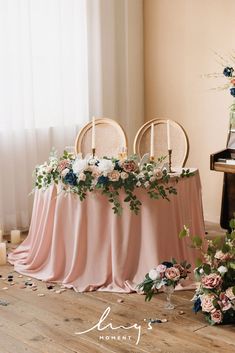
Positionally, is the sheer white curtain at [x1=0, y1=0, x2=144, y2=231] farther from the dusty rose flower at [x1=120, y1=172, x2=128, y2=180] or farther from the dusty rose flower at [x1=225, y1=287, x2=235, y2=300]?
the dusty rose flower at [x1=225, y1=287, x2=235, y2=300]

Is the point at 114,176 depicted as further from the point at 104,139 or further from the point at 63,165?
the point at 104,139

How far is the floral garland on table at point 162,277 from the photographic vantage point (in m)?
3.18

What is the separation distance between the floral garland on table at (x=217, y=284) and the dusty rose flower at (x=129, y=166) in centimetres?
59

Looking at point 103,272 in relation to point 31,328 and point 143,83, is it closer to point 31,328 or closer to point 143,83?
point 31,328

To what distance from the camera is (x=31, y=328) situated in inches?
120

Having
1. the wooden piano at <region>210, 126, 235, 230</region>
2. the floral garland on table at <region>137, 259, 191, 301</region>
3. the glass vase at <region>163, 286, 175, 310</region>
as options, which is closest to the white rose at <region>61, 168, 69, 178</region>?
the floral garland on table at <region>137, 259, 191, 301</region>

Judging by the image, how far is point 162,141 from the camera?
15.3 feet

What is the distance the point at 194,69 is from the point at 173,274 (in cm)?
270

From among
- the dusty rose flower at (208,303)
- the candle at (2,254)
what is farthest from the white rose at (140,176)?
the candle at (2,254)

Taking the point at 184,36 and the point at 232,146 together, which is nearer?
the point at 232,146

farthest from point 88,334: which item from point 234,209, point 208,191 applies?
point 208,191

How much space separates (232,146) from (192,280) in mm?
1487

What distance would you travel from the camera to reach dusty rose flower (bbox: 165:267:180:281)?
3.17 metres

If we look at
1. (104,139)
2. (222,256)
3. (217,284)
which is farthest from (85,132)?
(217,284)
